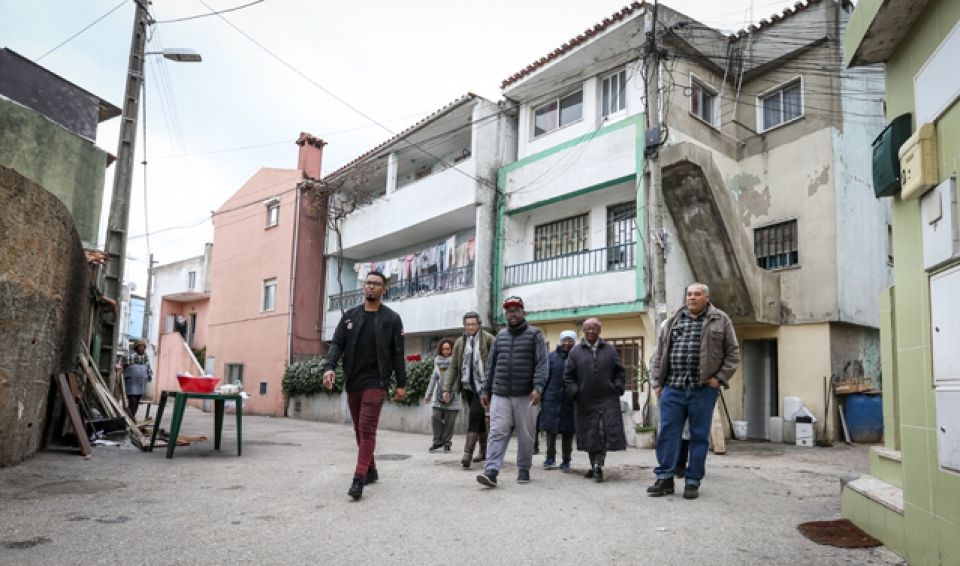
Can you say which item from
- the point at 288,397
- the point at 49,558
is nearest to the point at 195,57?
the point at 288,397

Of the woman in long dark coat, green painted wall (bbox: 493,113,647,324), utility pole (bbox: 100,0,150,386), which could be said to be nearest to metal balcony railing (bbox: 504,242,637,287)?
green painted wall (bbox: 493,113,647,324)

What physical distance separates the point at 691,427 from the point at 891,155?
9.12 feet

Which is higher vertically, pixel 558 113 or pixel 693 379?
pixel 558 113

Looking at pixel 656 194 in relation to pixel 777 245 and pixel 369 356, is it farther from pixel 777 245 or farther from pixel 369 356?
pixel 369 356

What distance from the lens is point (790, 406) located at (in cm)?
1407

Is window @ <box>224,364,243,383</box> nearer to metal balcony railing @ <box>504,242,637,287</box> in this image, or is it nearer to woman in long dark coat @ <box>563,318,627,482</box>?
metal balcony railing @ <box>504,242,637,287</box>

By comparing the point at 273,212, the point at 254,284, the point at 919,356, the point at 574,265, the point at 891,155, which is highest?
the point at 273,212

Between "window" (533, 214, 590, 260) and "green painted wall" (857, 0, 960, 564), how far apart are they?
1156 cm

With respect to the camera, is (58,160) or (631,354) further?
(58,160)

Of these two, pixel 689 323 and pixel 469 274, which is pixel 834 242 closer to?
pixel 469 274

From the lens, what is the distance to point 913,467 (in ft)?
12.5

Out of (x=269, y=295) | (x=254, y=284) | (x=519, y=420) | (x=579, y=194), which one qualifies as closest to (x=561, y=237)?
(x=579, y=194)

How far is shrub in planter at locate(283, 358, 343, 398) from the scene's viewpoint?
19.5 m

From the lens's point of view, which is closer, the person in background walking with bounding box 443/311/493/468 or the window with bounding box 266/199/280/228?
the person in background walking with bounding box 443/311/493/468
